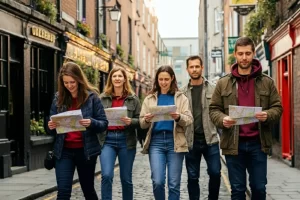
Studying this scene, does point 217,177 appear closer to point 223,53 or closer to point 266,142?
point 266,142

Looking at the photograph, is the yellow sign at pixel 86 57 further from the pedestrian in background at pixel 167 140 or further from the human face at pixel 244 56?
the human face at pixel 244 56

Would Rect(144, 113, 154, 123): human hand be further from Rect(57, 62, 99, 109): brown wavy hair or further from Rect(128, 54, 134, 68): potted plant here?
Rect(128, 54, 134, 68): potted plant

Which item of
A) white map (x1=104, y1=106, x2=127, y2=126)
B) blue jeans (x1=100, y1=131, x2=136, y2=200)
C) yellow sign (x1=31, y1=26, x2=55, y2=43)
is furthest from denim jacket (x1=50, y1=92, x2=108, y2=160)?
yellow sign (x1=31, y1=26, x2=55, y2=43)

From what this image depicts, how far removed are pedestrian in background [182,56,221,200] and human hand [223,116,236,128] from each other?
1.42 metres

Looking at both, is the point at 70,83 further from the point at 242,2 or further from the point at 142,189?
Answer: the point at 242,2

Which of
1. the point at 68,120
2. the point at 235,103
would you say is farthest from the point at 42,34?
the point at 235,103

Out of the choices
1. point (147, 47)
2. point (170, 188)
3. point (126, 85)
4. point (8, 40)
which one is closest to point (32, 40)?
point (8, 40)

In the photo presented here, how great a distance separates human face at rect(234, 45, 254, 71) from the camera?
218 inches

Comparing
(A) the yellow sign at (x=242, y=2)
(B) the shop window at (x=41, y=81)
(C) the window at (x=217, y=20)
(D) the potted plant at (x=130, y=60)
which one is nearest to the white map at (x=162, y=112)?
(B) the shop window at (x=41, y=81)

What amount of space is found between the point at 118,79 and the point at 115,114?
50 centimetres

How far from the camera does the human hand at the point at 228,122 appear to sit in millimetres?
5398

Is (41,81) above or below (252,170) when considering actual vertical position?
above

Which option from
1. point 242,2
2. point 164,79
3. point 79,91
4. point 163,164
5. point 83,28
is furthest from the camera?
point 83,28

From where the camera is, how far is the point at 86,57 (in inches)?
757
